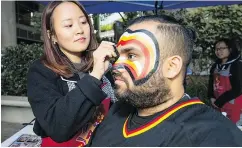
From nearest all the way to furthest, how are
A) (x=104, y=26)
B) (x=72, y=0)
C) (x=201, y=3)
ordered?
1. (x=72, y=0)
2. (x=201, y=3)
3. (x=104, y=26)

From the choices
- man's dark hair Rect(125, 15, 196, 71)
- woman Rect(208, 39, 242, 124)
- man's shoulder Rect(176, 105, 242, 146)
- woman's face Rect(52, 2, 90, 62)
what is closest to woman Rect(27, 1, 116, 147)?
woman's face Rect(52, 2, 90, 62)

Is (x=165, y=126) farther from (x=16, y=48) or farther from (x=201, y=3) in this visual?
(x=16, y=48)

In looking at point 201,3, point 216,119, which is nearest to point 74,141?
point 216,119

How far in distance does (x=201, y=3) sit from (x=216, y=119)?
399 cm

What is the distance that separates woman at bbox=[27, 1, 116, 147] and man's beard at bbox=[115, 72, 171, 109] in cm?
14

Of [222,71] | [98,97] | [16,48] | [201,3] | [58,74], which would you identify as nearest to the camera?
[98,97]

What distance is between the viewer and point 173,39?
124cm

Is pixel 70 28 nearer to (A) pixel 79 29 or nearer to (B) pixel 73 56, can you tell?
(A) pixel 79 29

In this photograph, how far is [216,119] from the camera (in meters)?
1.14

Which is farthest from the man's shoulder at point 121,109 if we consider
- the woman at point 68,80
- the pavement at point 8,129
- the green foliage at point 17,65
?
the green foliage at point 17,65

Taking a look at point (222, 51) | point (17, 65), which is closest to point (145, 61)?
point (222, 51)

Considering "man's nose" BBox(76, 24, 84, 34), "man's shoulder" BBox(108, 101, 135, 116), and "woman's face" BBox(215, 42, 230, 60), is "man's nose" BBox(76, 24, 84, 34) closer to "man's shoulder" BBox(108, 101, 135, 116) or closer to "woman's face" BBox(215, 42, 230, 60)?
"man's shoulder" BBox(108, 101, 135, 116)

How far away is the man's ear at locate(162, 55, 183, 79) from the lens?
1245 millimetres

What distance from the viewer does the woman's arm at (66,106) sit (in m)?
1.21
